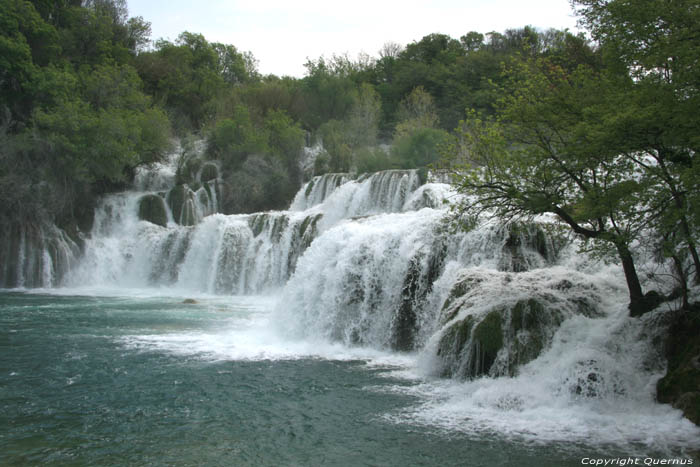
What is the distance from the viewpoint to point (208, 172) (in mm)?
28500

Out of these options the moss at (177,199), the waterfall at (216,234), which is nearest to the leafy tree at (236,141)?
the waterfall at (216,234)

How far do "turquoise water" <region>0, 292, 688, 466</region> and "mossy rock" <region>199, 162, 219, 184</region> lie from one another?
1662 cm

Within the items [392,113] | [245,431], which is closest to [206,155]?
[392,113]

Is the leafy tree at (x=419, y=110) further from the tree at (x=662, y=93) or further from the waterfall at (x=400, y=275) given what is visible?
the tree at (x=662, y=93)

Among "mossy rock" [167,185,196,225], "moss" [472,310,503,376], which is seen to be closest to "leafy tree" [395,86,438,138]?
"mossy rock" [167,185,196,225]

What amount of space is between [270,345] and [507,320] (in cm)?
500

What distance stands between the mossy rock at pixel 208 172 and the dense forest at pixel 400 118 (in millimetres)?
381

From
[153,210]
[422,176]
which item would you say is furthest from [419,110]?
[153,210]

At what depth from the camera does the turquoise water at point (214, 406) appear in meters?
5.67

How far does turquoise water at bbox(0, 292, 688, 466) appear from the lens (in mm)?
5672

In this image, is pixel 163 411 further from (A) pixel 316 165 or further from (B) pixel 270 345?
(A) pixel 316 165

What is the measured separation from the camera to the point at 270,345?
1115 centimetres

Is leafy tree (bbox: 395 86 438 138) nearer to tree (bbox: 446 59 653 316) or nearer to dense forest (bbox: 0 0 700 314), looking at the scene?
dense forest (bbox: 0 0 700 314)

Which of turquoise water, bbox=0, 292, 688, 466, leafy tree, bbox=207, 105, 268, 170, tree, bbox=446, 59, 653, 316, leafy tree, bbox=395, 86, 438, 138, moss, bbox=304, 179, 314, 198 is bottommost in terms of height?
turquoise water, bbox=0, 292, 688, 466
